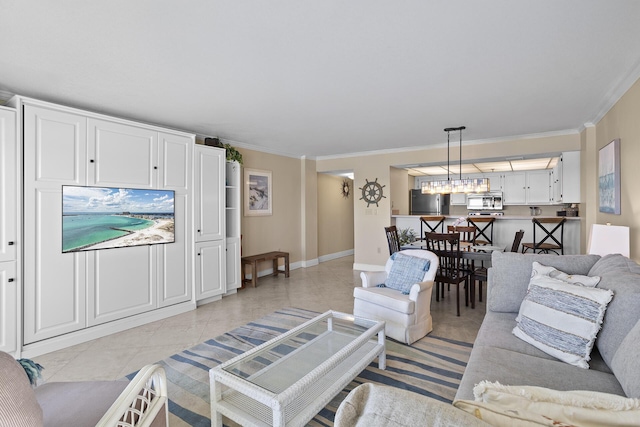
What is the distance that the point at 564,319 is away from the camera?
5.58 feet

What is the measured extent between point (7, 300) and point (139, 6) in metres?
2.67

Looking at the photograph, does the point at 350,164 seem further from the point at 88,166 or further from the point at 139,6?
the point at 139,6

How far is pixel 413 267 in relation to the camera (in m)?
3.22

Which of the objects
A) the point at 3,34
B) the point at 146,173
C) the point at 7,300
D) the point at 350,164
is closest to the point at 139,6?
the point at 3,34

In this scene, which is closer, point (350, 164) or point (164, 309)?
point (164, 309)

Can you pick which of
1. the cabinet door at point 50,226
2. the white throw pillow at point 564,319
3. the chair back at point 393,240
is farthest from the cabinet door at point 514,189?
the cabinet door at point 50,226

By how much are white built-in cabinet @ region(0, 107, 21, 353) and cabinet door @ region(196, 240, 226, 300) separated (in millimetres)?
1766

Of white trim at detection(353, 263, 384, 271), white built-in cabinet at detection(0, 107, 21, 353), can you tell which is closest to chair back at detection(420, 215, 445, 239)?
white trim at detection(353, 263, 384, 271)

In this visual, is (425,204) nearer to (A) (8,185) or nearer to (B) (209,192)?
(B) (209,192)

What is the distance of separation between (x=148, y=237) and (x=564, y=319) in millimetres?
3836

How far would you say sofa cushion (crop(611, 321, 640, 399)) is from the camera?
1206mm

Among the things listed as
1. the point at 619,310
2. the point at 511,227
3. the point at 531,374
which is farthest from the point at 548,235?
the point at 531,374

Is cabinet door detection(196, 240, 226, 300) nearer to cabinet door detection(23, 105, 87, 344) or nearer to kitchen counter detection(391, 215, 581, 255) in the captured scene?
cabinet door detection(23, 105, 87, 344)

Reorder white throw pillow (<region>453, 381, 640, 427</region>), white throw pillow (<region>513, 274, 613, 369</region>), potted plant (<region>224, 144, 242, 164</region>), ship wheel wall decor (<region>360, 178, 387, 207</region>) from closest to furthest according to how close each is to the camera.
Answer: white throw pillow (<region>453, 381, 640, 427</region>)
white throw pillow (<region>513, 274, 613, 369</region>)
potted plant (<region>224, 144, 242, 164</region>)
ship wheel wall decor (<region>360, 178, 387, 207</region>)
